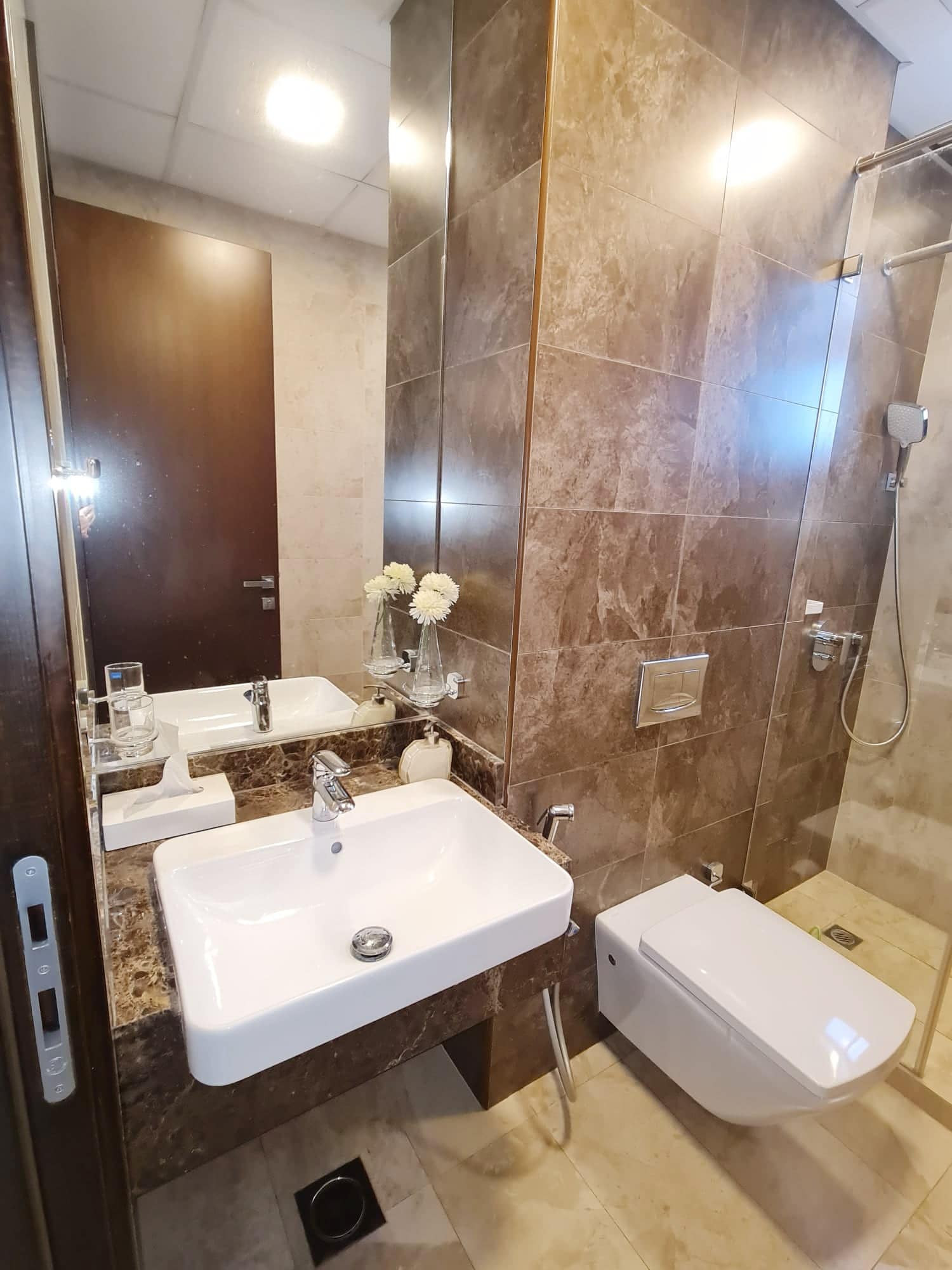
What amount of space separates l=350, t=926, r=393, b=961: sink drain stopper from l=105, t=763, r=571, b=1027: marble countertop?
0.91ft

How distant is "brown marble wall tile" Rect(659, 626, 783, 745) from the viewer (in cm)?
152

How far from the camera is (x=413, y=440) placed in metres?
1.37

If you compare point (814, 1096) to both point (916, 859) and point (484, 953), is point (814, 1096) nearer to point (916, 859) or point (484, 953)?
point (484, 953)

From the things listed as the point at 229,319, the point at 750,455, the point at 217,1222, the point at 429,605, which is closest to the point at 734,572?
the point at 750,455

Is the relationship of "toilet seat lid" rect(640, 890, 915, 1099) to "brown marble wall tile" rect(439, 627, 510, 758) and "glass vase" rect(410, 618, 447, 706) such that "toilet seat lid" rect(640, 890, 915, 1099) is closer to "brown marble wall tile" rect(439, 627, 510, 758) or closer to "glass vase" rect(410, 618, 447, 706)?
"brown marble wall tile" rect(439, 627, 510, 758)

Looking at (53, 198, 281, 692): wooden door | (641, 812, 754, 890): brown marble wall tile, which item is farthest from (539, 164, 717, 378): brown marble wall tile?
(641, 812, 754, 890): brown marble wall tile

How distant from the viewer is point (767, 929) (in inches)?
55.3

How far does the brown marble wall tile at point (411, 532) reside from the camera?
1.39 m

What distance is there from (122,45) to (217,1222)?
222 centimetres

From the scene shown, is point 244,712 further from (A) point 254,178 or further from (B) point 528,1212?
(B) point 528,1212

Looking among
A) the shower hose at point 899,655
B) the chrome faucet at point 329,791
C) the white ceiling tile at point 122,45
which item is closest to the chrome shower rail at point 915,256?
the shower hose at point 899,655

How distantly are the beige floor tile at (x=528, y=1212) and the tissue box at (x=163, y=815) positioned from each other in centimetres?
97

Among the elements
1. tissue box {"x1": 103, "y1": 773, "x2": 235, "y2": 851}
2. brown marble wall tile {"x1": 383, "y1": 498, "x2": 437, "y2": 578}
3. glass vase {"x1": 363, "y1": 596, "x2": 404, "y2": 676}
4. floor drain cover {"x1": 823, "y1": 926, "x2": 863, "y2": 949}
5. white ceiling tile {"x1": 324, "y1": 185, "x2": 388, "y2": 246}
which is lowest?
floor drain cover {"x1": 823, "y1": 926, "x2": 863, "y2": 949}

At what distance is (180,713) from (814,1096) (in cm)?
138
